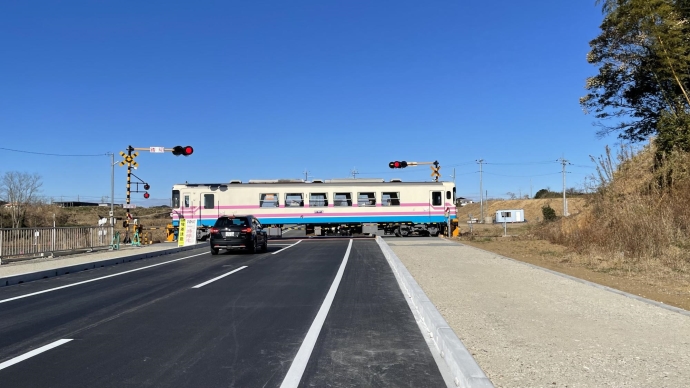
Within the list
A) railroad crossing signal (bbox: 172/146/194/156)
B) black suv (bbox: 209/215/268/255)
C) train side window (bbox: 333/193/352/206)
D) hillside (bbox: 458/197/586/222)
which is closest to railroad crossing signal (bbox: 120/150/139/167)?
A: railroad crossing signal (bbox: 172/146/194/156)

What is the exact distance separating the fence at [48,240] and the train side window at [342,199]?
14.3 m

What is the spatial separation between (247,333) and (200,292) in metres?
4.38

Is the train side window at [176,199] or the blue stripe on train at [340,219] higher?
the train side window at [176,199]

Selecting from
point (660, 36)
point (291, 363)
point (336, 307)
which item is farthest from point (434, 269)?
point (660, 36)

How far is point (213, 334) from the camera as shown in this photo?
24.3 feet

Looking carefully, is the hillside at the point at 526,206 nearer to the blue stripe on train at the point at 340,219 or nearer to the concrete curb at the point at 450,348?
the blue stripe on train at the point at 340,219

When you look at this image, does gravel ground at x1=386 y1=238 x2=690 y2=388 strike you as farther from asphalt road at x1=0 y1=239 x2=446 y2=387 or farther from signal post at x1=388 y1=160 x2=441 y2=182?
signal post at x1=388 y1=160 x2=441 y2=182

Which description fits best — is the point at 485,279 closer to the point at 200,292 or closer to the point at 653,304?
the point at 653,304

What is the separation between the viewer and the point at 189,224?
27.8m

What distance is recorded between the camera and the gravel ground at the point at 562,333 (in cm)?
514

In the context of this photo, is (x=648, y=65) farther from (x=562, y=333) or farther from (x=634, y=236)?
(x=562, y=333)

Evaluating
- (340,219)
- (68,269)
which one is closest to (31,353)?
(68,269)

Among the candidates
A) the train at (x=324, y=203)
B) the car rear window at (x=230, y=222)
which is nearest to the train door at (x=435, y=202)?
the train at (x=324, y=203)

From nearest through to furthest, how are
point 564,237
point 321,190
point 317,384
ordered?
point 317,384 < point 564,237 < point 321,190
